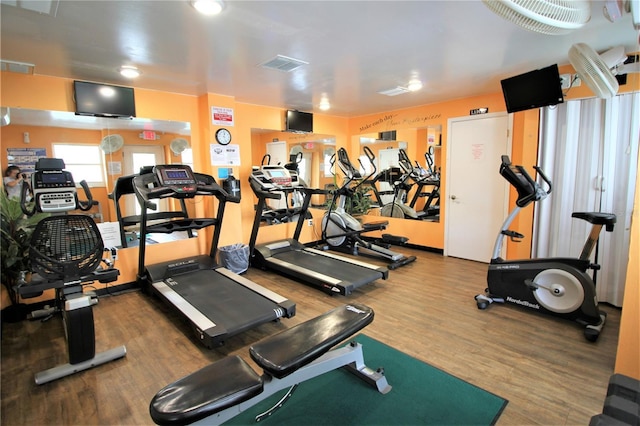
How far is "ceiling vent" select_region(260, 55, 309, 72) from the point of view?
3256 millimetres

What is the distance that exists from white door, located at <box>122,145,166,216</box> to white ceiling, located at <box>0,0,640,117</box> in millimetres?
796

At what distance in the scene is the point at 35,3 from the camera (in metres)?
2.08

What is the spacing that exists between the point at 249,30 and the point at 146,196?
6.37 ft

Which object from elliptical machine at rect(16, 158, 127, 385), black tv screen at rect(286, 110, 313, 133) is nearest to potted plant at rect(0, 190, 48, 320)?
elliptical machine at rect(16, 158, 127, 385)

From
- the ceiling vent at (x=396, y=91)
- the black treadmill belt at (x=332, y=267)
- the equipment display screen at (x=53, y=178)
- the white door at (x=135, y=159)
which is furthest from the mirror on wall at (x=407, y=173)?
the equipment display screen at (x=53, y=178)

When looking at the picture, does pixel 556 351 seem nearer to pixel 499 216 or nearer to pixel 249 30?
pixel 499 216

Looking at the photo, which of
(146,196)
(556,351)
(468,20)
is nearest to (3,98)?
(146,196)

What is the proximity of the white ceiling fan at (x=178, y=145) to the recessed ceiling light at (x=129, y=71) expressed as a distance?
1043 millimetres

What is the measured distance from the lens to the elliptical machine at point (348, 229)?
523cm

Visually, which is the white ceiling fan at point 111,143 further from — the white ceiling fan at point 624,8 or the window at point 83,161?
the white ceiling fan at point 624,8

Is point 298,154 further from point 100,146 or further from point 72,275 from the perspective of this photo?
point 72,275

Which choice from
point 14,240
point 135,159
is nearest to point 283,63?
point 135,159

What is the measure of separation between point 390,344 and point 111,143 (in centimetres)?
399

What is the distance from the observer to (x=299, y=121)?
587 cm
